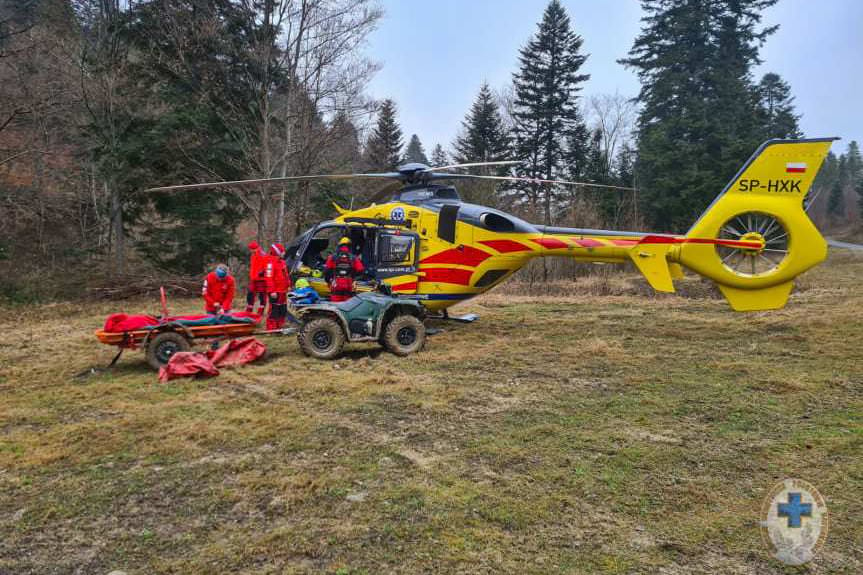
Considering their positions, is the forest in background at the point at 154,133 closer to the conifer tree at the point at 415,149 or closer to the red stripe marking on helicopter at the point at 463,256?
the red stripe marking on helicopter at the point at 463,256

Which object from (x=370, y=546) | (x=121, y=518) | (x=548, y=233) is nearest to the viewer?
(x=370, y=546)

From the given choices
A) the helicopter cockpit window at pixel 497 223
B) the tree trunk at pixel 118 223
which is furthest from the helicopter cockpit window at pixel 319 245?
the tree trunk at pixel 118 223

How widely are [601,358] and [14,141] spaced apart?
18.7 metres

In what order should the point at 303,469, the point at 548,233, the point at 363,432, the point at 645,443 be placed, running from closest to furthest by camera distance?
the point at 303,469 → the point at 645,443 → the point at 363,432 → the point at 548,233

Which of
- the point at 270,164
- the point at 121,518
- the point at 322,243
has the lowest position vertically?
the point at 121,518

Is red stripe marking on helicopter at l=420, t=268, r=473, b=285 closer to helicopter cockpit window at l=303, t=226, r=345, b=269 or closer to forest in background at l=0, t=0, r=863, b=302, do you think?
helicopter cockpit window at l=303, t=226, r=345, b=269

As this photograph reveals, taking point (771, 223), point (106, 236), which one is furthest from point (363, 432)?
point (106, 236)

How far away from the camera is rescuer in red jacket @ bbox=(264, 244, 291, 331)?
9188 millimetres

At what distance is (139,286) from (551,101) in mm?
24410

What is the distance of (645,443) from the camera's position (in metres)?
4.64

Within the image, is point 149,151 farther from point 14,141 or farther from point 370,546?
point 370,546

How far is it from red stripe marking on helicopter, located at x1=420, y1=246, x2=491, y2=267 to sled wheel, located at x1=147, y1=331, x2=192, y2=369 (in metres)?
4.61

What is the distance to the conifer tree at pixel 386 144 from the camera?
32719 mm
